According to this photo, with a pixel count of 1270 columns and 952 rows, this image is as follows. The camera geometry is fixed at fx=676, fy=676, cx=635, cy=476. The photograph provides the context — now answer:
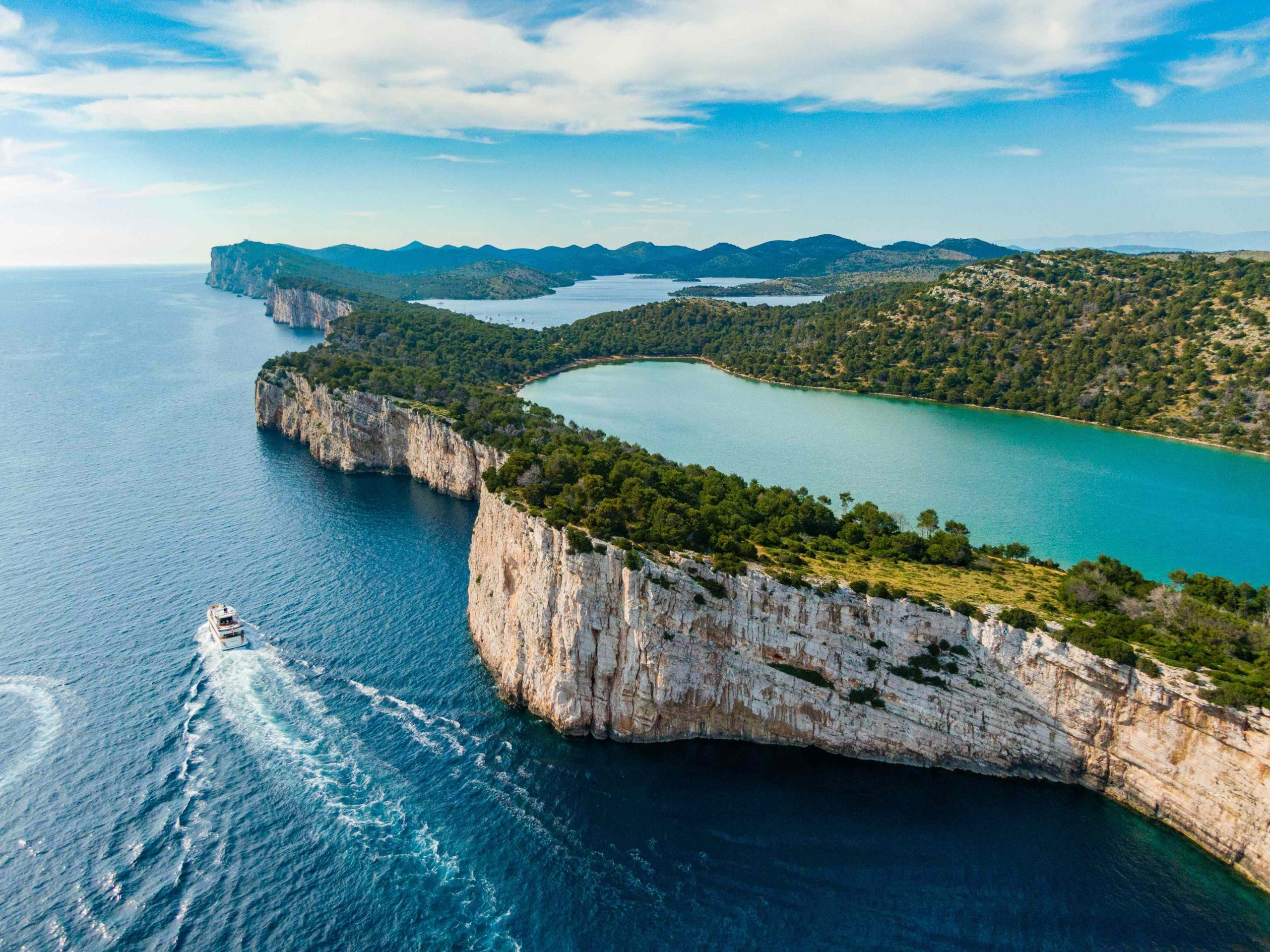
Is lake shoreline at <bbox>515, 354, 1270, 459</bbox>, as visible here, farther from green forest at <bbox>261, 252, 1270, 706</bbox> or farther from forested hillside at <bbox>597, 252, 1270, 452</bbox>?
green forest at <bbox>261, 252, 1270, 706</bbox>

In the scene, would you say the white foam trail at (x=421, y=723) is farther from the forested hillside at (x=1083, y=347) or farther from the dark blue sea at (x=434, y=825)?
the forested hillside at (x=1083, y=347)

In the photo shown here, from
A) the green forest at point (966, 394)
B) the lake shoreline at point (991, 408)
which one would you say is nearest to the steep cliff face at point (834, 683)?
the green forest at point (966, 394)

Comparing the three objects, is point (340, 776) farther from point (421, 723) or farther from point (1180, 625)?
point (1180, 625)

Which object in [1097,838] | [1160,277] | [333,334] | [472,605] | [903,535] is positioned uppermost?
[1160,277]

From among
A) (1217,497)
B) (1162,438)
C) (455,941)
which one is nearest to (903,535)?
(455,941)

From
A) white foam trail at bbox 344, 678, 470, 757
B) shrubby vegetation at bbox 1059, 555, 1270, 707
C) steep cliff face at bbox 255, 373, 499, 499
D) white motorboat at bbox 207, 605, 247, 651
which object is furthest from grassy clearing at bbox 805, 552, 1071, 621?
steep cliff face at bbox 255, 373, 499, 499

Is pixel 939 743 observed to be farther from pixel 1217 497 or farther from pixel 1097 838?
pixel 1217 497
